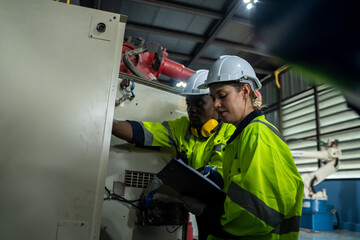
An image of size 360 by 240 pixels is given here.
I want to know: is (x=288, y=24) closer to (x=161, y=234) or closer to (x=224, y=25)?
(x=161, y=234)

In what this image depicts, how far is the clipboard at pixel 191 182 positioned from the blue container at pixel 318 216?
4.71 meters

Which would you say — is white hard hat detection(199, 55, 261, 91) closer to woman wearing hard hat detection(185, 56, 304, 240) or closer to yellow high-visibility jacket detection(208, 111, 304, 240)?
woman wearing hard hat detection(185, 56, 304, 240)

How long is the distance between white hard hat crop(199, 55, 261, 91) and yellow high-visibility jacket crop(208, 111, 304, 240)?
41cm

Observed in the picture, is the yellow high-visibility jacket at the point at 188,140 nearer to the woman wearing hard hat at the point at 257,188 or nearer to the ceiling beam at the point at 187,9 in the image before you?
the woman wearing hard hat at the point at 257,188

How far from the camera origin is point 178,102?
7.64ft

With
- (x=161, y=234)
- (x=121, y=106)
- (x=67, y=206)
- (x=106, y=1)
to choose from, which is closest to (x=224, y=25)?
(x=106, y=1)

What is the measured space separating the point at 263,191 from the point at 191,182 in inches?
16.9

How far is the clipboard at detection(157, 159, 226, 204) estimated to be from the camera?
1360 millimetres

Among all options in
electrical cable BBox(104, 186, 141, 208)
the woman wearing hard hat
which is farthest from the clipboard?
electrical cable BBox(104, 186, 141, 208)

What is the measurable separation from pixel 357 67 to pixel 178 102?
2.02 meters

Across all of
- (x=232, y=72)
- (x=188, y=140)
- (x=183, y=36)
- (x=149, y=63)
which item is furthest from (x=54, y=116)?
(x=183, y=36)

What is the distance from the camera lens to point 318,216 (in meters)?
5.25

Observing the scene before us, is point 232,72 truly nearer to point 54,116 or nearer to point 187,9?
point 54,116

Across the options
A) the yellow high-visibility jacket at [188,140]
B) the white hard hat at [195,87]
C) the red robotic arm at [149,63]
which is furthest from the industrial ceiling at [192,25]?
the yellow high-visibility jacket at [188,140]
